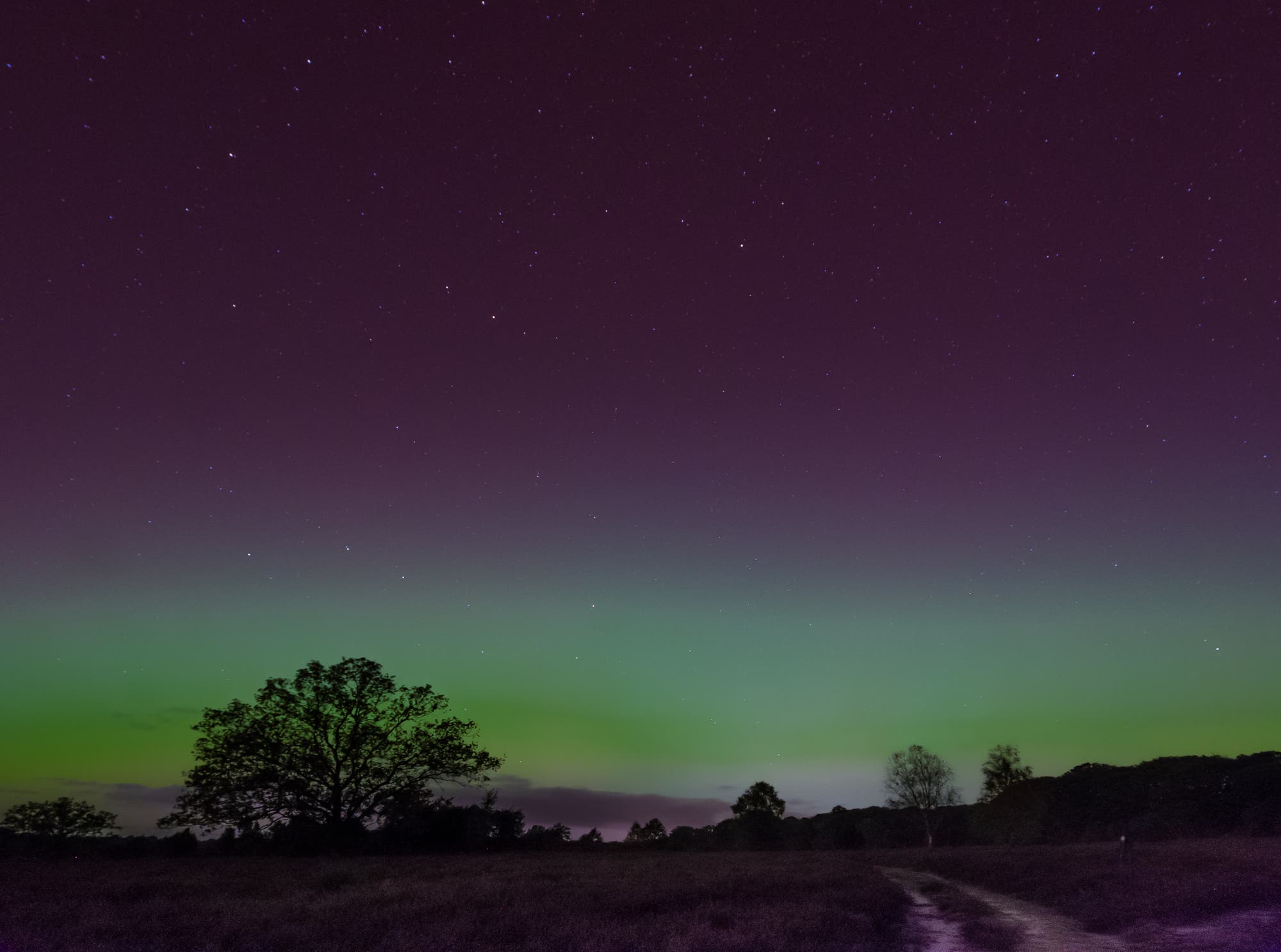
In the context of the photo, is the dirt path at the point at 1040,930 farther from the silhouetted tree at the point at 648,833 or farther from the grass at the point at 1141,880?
the silhouetted tree at the point at 648,833

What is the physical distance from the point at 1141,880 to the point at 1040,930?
29.1 ft

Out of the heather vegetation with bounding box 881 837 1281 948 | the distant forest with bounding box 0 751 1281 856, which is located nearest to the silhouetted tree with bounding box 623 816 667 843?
the distant forest with bounding box 0 751 1281 856

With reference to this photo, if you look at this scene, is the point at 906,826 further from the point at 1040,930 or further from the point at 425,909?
the point at 425,909

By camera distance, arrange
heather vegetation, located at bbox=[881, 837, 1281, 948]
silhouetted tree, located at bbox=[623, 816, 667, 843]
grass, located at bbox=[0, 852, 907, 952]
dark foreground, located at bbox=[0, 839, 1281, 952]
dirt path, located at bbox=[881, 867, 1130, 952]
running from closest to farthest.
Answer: grass, located at bbox=[0, 852, 907, 952] < dark foreground, located at bbox=[0, 839, 1281, 952] < dirt path, located at bbox=[881, 867, 1130, 952] < heather vegetation, located at bbox=[881, 837, 1281, 948] < silhouetted tree, located at bbox=[623, 816, 667, 843]

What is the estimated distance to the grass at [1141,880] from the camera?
727 inches

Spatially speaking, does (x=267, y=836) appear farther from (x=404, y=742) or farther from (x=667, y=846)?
(x=667, y=846)

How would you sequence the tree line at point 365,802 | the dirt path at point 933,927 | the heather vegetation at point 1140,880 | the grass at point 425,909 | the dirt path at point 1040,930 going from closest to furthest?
the grass at point 425,909 < the dirt path at point 1040,930 < the dirt path at point 933,927 < the heather vegetation at point 1140,880 < the tree line at point 365,802

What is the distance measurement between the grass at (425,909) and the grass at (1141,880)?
4980mm

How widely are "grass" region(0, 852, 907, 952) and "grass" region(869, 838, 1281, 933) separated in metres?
4.98

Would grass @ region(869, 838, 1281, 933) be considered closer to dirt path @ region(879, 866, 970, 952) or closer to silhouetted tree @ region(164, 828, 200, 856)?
dirt path @ region(879, 866, 970, 952)

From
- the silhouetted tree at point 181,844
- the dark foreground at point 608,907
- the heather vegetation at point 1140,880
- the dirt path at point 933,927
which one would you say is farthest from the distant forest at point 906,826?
the dirt path at point 933,927

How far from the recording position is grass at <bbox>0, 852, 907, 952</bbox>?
13.7 m

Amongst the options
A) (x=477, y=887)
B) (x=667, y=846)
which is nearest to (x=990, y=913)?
(x=477, y=887)

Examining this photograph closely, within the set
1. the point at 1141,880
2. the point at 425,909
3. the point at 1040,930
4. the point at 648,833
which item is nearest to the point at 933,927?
the point at 1040,930
